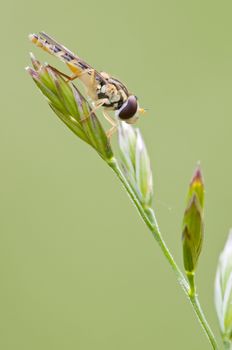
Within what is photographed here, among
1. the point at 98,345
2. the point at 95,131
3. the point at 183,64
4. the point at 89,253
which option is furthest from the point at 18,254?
the point at 95,131

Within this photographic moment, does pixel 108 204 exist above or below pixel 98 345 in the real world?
above

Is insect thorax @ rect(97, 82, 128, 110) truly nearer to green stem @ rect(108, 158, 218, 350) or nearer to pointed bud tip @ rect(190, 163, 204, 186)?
green stem @ rect(108, 158, 218, 350)

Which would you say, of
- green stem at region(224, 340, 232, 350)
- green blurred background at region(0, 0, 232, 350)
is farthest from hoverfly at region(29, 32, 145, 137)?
green blurred background at region(0, 0, 232, 350)

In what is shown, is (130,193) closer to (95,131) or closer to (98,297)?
(95,131)

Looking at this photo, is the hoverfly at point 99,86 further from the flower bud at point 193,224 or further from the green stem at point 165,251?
the flower bud at point 193,224

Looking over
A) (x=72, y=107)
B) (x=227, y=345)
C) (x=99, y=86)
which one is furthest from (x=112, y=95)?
(x=227, y=345)

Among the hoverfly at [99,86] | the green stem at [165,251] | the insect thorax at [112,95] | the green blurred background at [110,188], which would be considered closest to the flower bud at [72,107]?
the green stem at [165,251]
